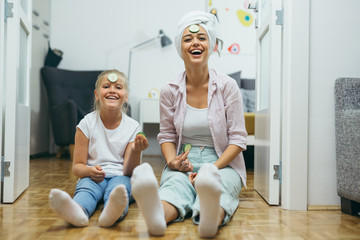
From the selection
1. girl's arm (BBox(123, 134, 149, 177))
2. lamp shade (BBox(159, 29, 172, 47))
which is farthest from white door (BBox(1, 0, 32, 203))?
lamp shade (BBox(159, 29, 172, 47))

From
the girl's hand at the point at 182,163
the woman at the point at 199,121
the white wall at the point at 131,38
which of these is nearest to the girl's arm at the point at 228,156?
the woman at the point at 199,121

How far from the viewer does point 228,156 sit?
127 centimetres

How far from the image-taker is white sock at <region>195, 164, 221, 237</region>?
0.87 m

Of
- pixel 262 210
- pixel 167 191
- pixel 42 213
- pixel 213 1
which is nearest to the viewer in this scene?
pixel 167 191

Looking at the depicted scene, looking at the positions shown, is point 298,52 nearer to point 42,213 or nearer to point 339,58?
point 339,58

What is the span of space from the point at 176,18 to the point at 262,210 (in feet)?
9.76

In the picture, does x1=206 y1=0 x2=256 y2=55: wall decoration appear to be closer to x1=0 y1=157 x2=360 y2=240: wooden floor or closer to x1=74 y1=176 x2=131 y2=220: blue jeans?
x1=0 y1=157 x2=360 y2=240: wooden floor

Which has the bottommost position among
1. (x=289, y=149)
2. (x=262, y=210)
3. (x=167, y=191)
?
(x=262, y=210)

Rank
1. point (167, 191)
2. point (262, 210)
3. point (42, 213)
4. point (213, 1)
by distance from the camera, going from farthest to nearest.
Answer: point (213, 1) → point (262, 210) → point (42, 213) → point (167, 191)

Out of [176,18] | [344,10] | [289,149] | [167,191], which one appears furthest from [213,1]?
[167,191]

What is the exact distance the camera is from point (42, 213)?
1.24 meters

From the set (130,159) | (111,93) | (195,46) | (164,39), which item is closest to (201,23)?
(195,46)

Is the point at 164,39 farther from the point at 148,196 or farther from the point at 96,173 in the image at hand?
the point at 148,196

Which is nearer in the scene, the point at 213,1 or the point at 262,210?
the point at 262,210
